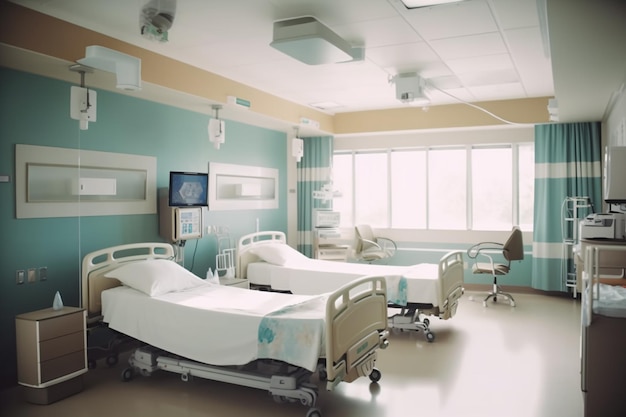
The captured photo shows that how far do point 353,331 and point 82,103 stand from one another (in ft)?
9.10

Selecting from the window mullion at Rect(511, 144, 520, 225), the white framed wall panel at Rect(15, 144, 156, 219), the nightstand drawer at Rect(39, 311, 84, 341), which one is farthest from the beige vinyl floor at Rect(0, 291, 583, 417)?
the window mullion at Rect(511, 144, 520, 225)

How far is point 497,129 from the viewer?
23.9 feet

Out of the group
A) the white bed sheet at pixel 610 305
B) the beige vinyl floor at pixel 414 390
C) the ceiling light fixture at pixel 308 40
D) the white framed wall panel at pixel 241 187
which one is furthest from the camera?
the white framed wall panel at pixel 241 187

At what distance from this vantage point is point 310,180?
26.1 ft

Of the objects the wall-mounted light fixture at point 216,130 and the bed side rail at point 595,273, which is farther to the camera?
the wall-mounted light fixture at point 216,130

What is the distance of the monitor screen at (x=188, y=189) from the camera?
496 centimetres

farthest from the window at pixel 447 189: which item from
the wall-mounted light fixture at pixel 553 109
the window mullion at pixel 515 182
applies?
the wall-mounted light fixture at pixel 553 109

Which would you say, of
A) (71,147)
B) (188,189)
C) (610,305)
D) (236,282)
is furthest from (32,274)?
(610,305)

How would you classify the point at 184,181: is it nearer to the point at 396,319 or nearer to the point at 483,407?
the point at 396,319

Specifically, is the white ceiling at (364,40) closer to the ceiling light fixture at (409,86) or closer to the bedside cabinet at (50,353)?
the ceiling light fixture at (409,86)

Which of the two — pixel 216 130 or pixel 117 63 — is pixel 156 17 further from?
pixel 216 130

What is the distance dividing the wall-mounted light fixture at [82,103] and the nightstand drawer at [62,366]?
1784 millimetres

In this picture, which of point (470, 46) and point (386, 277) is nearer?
point (470, 46)

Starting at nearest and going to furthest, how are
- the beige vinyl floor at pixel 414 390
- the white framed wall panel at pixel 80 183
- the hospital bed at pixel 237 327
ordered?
1. the hospital bed at pixel 237 327
2. the beige vinyl floor at pixel 414 390
3. the white framed wall panel at pixel 80 183
